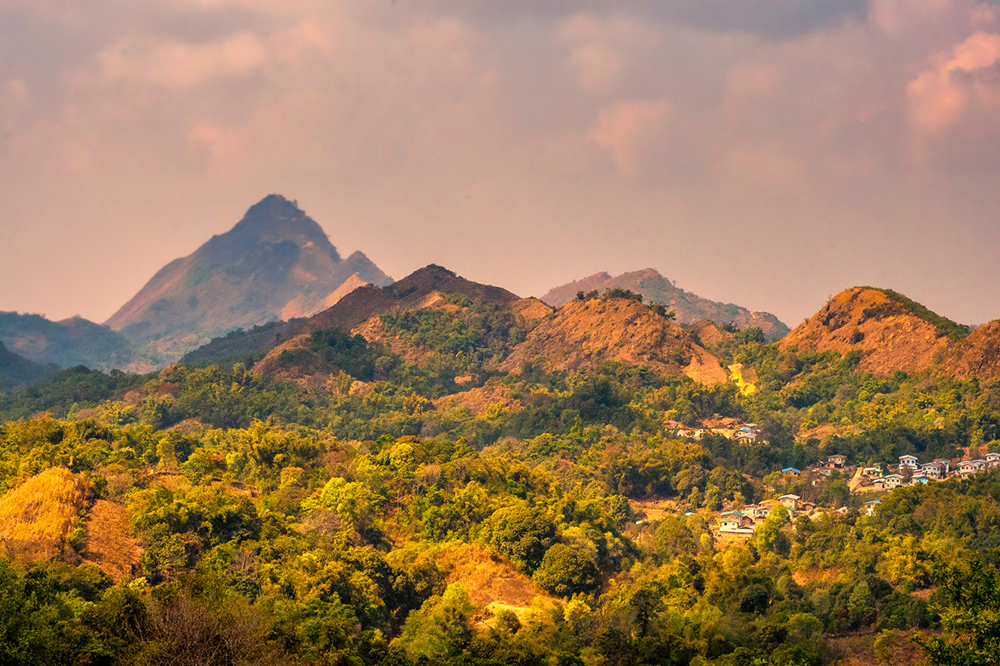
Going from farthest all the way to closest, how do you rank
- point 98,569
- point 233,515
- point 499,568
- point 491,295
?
point 491,295 < point 499,568 < point 233,515 < point 98,569

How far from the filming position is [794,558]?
5522 cm

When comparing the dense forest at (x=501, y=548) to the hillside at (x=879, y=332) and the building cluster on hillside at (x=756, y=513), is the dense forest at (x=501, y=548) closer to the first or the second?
the building cluster on hillside at (x=756, y=513)

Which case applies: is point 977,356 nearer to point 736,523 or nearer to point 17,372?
point 736,523

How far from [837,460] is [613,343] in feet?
151

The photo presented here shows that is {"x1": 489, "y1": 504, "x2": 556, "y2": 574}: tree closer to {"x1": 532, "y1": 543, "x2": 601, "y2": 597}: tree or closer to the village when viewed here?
{"x1": 532, "y1": 543, "x2": 601, "y2": 597}: tree

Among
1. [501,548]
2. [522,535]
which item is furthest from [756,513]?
[501,548]

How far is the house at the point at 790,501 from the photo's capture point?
69750mm

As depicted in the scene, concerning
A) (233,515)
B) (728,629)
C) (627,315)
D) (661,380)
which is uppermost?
(627,315)

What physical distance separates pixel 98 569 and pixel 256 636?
1272 cm

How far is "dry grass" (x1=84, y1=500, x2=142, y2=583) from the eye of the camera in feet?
133

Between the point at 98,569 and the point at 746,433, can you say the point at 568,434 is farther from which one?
the point at 98,569

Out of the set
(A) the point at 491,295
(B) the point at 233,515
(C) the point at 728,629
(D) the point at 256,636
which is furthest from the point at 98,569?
(A) the point at 491,295

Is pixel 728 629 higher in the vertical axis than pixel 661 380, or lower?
lower

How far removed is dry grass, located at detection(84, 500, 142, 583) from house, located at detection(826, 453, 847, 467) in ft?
183
